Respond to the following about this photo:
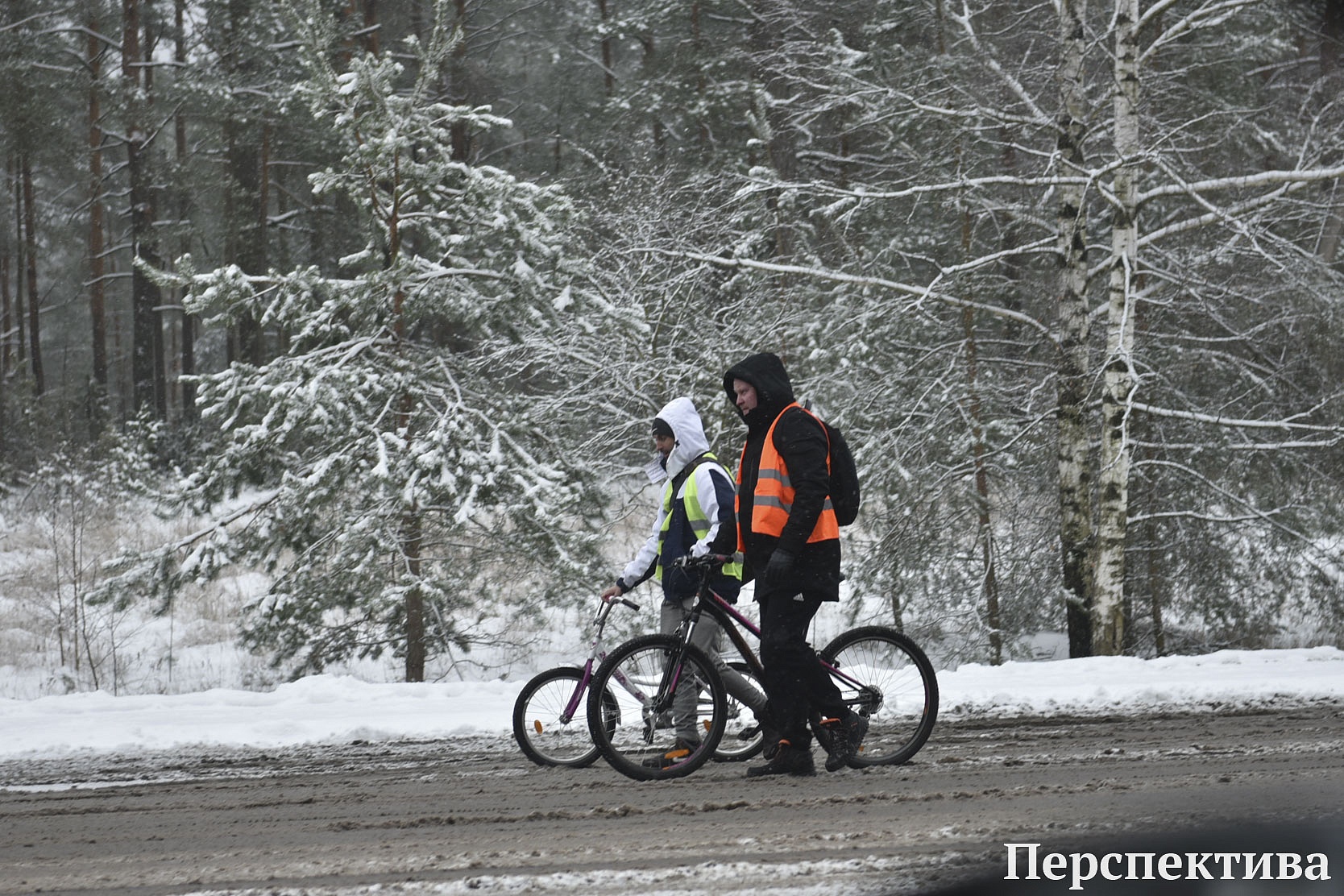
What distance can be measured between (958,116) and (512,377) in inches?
231

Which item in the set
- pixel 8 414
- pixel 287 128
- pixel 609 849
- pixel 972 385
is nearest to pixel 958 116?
pixel 972 385

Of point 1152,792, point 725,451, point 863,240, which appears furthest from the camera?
point 863,240

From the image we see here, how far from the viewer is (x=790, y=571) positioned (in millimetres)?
6125

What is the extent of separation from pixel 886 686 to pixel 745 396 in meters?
1.73

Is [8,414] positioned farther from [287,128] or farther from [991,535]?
[991,535]

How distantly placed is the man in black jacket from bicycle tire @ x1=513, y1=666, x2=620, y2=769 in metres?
1.29

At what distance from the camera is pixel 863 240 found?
16.1 meters

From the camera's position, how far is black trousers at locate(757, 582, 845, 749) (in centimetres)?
625

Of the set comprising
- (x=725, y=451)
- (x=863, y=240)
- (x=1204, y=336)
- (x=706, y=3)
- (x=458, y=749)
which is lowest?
(x=458, y=749)

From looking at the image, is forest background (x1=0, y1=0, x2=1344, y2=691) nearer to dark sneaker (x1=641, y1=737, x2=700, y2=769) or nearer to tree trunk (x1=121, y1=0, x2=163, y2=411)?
dark sneaker (x1=641, y1=737, x2=700, y2=769)

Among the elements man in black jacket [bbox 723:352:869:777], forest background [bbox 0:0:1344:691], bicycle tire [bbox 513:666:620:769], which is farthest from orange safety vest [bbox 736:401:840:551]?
forest background [bbox 0:0:1344:691]


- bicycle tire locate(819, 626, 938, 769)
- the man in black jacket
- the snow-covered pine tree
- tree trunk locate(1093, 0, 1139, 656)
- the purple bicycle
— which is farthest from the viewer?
the snow-covered pine tree

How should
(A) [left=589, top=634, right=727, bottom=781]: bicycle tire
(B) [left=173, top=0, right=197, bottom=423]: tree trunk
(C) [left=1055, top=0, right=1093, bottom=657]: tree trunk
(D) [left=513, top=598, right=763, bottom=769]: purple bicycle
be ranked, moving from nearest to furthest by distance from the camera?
(A) [left=589, top=634, right=727, bottom=781]: bicycle tire < (D) [left=513, top=598, right=763, bottom=769]: purple bicycle < (C) [left=1055, top=0, right=1093, bottom=657]: tree trunk < (B) [left=173, top=0, right=197, bottom=423]: tree trunk

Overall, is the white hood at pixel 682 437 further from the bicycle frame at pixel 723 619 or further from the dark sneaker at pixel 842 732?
the dark sneaker at pixel 842 732
